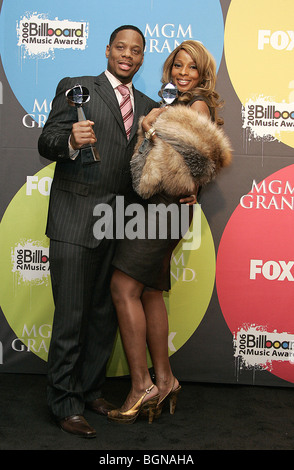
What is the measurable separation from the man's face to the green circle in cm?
94

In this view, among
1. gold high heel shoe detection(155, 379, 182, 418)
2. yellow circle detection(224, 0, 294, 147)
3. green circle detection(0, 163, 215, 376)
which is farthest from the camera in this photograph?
green circle detection(0, 163, 215, 376)

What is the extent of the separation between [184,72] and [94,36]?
0.72 metres

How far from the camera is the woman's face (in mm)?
2523

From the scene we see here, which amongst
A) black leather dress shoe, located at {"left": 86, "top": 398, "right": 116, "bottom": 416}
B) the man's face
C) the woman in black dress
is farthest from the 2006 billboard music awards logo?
black leather dress shoe, located at {"left": 86, "top": 398, "right": 116, "bottom": 416}

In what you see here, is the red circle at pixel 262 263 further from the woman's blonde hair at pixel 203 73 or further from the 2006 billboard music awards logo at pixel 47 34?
the 2006 billboard music awards logo at pixel 47 34

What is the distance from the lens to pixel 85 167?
2.30 meters

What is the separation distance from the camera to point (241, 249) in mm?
2988

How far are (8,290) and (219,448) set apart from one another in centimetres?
158

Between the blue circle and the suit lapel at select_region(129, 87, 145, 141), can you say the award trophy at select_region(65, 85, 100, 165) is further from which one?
the blue circle

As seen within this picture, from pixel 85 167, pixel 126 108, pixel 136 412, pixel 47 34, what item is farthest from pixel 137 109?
pixel 136 412

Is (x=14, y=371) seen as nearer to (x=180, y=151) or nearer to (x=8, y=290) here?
(x=8, y=290)

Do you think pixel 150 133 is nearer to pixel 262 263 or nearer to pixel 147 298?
pixel 147 298

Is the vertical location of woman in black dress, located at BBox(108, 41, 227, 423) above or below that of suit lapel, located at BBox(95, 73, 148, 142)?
below

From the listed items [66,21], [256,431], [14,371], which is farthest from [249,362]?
[66,21]
